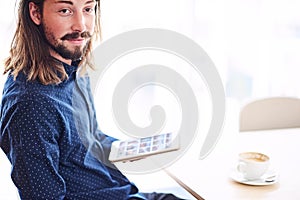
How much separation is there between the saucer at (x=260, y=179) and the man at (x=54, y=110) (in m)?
0.20

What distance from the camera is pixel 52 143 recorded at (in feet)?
3.59

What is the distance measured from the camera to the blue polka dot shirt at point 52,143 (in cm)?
106

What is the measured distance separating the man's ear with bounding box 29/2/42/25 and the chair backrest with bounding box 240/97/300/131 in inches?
36.7

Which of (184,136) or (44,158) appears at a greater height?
(184,136)

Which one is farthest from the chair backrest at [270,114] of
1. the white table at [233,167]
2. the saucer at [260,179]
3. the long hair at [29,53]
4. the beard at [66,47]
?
the long hair at [29,53]

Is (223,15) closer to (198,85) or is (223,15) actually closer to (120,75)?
(198,85)

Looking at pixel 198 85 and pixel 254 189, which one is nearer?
pixel 254 189

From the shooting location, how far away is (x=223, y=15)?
240 cm

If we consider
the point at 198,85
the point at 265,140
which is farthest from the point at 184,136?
the point at 198,85

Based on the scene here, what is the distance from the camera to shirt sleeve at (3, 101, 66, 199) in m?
1.06

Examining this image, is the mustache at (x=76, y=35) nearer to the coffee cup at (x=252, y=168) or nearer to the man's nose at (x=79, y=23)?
the man's nose at (x=79, y=23)

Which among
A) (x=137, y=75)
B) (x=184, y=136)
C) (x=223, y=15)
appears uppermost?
(x=223, y=15)

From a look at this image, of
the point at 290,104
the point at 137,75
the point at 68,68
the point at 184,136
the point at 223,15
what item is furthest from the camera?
the point at 223,15

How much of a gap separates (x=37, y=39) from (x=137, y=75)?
3.18 feet
